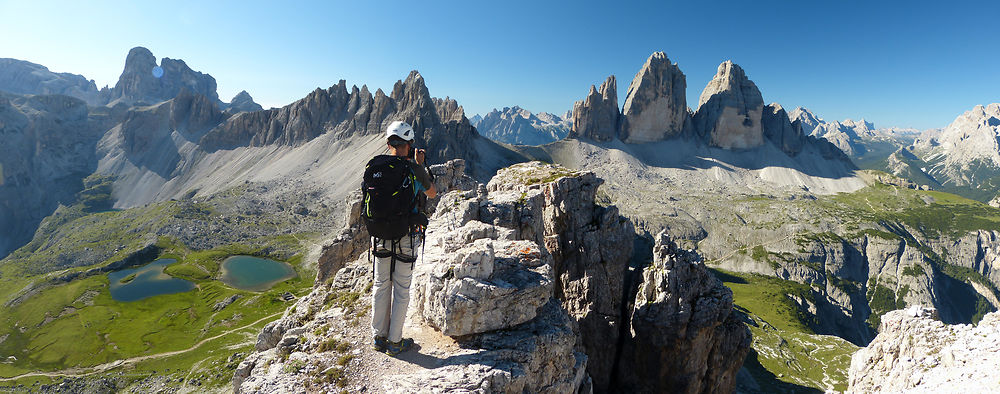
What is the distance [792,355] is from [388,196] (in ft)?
247

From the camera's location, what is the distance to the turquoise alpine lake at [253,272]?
96.4 m

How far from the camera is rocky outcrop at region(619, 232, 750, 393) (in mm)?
29500

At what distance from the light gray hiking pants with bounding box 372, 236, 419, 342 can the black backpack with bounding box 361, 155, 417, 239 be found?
1.21 ft

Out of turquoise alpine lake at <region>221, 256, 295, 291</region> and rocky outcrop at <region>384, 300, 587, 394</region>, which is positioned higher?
rocky outcrop at <region>384, 300, 587, 394</region>

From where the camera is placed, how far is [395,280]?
392 inches

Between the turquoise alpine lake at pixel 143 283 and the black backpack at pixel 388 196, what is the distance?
11738cm

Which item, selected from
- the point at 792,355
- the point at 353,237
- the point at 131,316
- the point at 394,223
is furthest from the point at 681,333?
the point at 131,316

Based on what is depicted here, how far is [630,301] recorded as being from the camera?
33.5 metres

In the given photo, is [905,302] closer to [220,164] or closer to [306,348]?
[306,348]

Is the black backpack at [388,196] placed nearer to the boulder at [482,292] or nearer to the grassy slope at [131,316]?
the boulder at [482,292]

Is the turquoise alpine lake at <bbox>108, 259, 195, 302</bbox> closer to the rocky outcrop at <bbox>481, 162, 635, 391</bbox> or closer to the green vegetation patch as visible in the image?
the green vegetation patch

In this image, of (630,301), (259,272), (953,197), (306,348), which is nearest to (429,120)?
(259,272)

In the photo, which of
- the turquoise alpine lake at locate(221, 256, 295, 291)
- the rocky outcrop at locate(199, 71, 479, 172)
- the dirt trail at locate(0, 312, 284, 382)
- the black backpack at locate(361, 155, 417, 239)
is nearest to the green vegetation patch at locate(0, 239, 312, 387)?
the dirt trail at locate(0, 312, 284, 382)

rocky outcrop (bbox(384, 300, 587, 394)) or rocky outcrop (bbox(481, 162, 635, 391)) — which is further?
rocky outcrop (bbox(481, 162, 635, 391))
